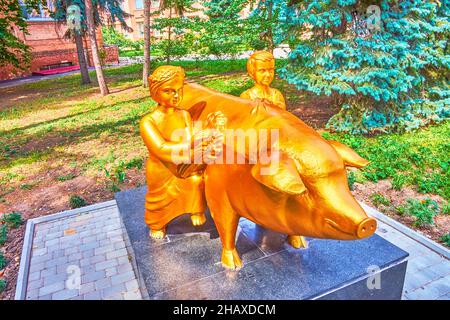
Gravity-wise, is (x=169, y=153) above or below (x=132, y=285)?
above

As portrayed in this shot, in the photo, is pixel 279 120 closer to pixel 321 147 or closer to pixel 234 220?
pixel 321 147

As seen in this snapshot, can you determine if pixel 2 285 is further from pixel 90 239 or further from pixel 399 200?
pixel 399 200

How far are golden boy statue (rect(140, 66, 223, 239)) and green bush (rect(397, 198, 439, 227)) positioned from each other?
3.38 meters

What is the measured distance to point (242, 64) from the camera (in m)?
22.1

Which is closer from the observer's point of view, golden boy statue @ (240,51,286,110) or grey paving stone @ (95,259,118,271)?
golden boy statue @ (240,51,286,110)

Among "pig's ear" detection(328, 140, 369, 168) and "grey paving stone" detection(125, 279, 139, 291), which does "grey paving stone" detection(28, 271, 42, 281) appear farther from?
"pig's ear" detection(328, 140, 369, 168)

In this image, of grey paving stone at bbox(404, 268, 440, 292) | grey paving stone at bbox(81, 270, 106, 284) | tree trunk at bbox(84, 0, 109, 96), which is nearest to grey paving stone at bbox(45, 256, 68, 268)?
grey paving stone at bbox(81, 270, 106, 284)

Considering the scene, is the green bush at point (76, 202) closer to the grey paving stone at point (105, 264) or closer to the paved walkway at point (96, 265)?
the paved walkway at point (96, 265)

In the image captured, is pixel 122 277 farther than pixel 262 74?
Yes

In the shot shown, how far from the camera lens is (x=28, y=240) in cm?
477

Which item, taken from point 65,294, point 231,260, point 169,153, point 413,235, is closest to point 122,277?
point 65,294

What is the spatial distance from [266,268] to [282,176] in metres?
1.40

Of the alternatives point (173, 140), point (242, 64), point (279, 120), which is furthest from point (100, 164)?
point (242, 64)

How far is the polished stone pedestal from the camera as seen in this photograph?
109 inches
